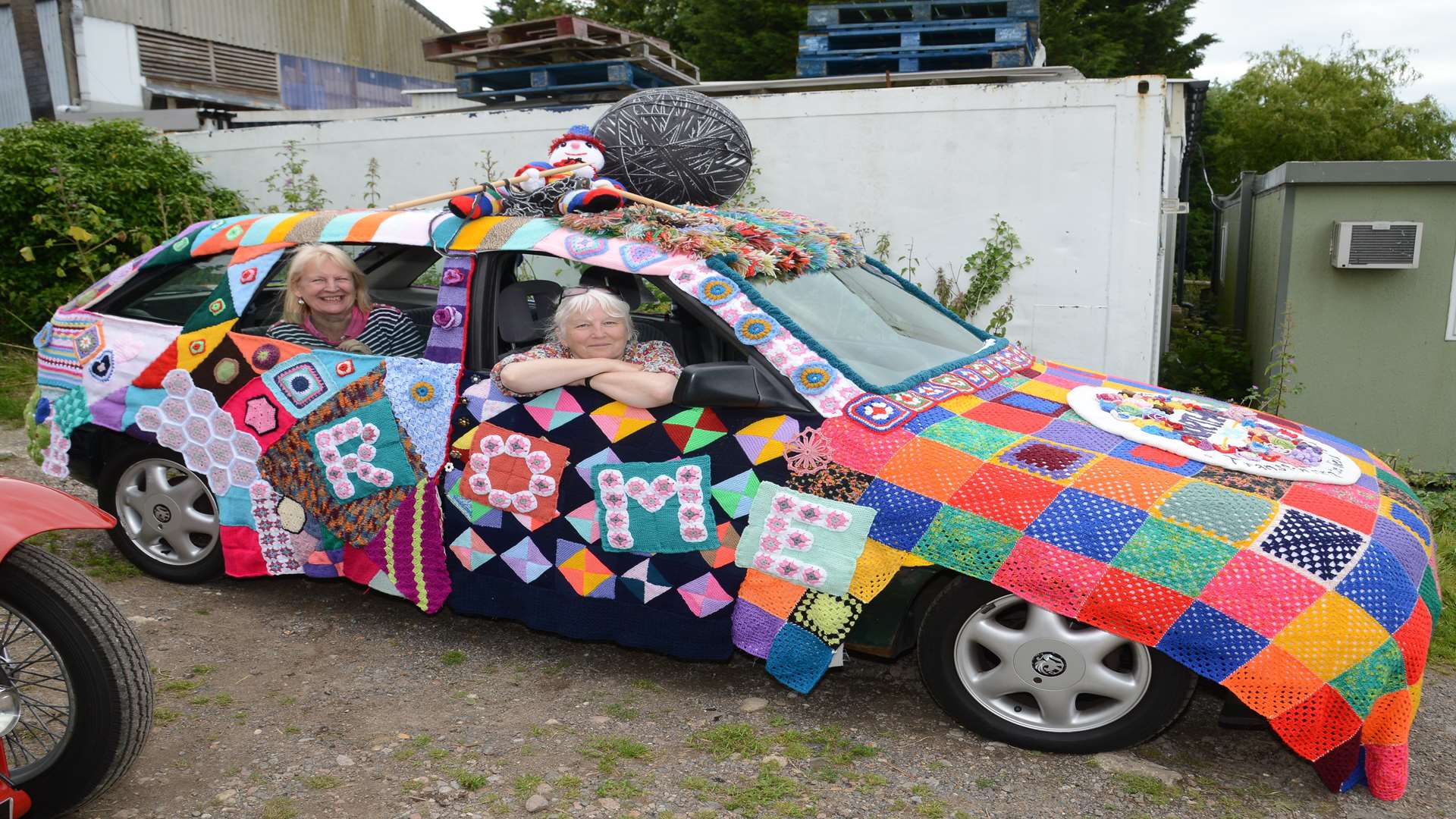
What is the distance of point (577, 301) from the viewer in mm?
3721

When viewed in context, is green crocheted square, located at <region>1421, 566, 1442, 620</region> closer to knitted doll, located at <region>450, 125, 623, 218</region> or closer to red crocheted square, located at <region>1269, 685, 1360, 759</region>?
red crocheted square, located at <region>1269, 685, 1360, 759</region>

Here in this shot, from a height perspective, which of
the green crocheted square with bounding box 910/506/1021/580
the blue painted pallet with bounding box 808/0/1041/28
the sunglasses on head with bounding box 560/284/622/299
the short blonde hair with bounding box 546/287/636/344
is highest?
the blue painted pallet with bounding box 808/0/1041/28

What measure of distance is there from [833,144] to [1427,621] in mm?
6060

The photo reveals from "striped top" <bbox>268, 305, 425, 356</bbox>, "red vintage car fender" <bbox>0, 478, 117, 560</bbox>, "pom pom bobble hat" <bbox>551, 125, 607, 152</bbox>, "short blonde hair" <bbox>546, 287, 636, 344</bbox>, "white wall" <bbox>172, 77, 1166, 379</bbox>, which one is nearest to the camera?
"red vintage car fender" <bbox>0, 478, 117, 560</bbox>

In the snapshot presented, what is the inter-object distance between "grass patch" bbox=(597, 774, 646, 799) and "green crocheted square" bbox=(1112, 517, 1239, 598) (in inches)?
58.5

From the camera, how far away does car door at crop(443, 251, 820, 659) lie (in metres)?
3.38

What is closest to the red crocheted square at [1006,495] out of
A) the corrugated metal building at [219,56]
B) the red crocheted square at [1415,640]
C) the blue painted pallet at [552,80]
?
the red crocheted square at [1415,640]

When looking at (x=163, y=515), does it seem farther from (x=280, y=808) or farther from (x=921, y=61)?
(x=921, y=61)

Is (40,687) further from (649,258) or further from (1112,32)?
(1112,32)

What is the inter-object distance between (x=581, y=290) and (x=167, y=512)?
211cm

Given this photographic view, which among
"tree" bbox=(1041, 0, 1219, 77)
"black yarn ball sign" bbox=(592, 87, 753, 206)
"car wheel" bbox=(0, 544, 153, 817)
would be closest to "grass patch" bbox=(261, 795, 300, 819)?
"car wheel" bbox=(0, 544, 153, 817)

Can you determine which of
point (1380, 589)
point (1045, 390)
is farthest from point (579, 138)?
point (1380, 589)

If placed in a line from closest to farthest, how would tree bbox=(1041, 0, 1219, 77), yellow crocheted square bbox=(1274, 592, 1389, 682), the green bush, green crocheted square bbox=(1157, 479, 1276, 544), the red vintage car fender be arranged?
the red vintage car fender, yellow crocheted square bbox=(1274, 592, 1389, 682), green crocheted square bbox=(1157, 479, 1276, 544), the green bush, tree bbox=(1041, 0, 1219, 77)

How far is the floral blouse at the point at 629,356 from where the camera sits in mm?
3666
